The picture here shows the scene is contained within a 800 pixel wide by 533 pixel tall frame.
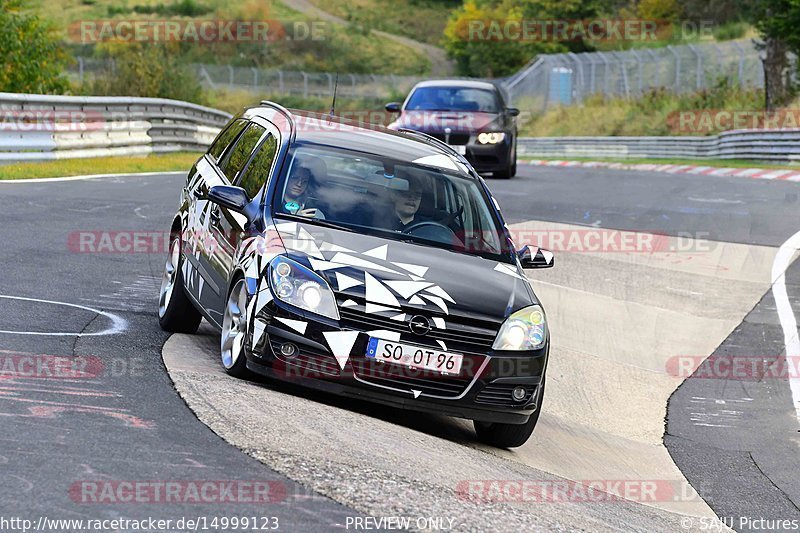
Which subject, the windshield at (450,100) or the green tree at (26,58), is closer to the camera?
the windshield at (450,100)

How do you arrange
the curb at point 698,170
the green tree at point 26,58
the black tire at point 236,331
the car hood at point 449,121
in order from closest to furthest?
the black tire at point 236,331 < the car hood at point 449,121 < the curb at point 698,170 < the green tree at point 26,58

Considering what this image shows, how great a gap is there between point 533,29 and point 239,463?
266 ft

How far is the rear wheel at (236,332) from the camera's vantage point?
6941 mm

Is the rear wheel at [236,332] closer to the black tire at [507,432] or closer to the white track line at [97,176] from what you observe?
the black tire at [507,432]

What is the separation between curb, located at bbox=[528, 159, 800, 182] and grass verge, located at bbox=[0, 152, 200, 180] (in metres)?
11.3

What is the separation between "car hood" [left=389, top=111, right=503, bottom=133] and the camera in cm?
2156

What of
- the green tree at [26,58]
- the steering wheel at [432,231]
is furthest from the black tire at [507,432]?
the green tree at [26,58]

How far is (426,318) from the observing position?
6.69 m

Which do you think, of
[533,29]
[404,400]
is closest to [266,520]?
[404,400]

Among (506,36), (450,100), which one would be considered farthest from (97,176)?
(506,36)

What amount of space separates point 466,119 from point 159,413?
1650cm

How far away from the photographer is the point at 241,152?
871 cm

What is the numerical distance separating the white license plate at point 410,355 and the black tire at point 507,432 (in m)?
0.75

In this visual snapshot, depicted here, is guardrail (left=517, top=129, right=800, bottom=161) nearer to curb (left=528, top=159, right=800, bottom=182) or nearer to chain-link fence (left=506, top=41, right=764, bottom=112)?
curb (left=528, top=159, right=800, bottom=182)
